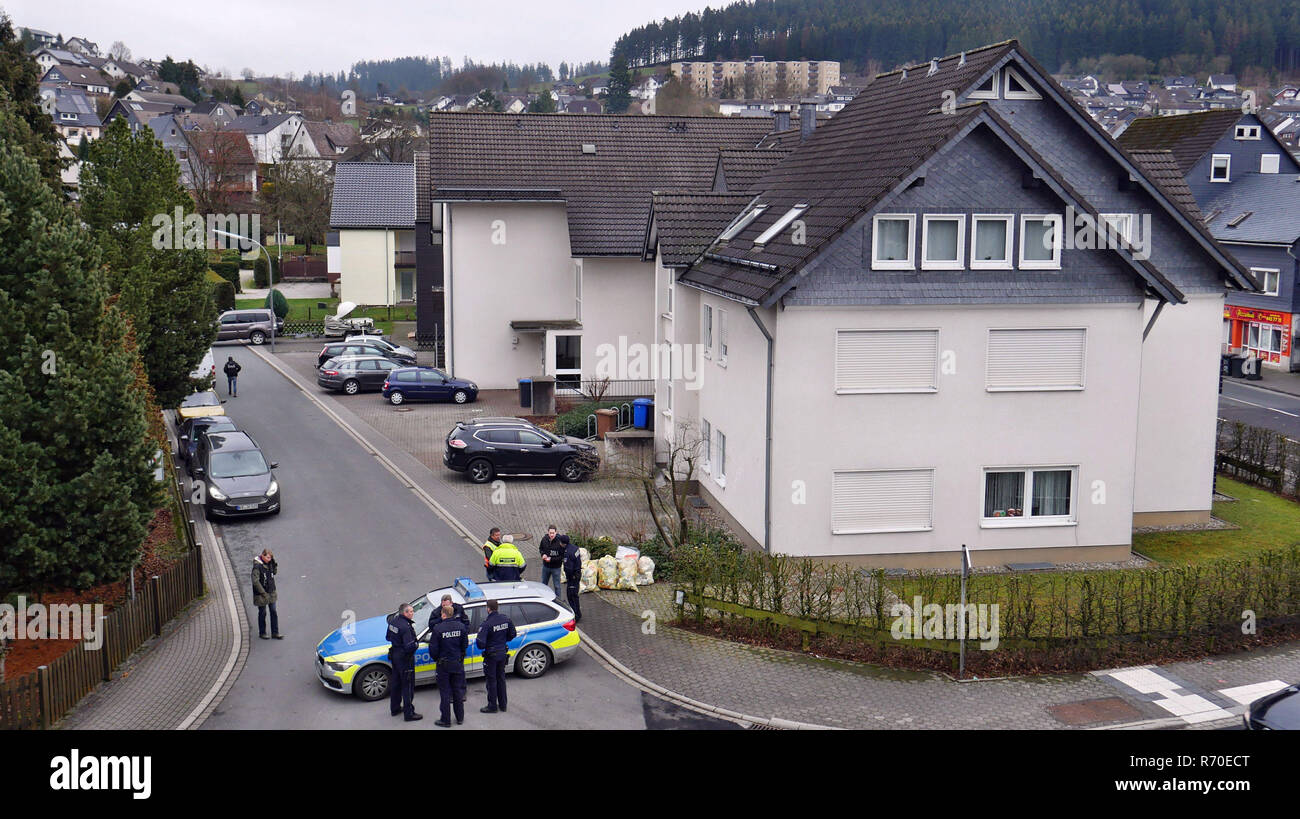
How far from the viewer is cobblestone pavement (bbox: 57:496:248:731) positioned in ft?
48.5

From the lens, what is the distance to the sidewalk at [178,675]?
1482 cm

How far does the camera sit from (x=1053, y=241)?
68.7 feet

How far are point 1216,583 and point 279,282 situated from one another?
65626mm

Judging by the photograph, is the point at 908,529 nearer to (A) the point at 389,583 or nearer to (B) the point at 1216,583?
(B) the point at 1216,583

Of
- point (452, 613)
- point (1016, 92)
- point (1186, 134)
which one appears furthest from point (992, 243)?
point (1186, 134)

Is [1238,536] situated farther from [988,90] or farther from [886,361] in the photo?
[988,90]

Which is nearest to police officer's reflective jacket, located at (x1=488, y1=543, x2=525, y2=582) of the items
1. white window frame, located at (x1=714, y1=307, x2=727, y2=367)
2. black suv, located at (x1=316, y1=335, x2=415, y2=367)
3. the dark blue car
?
white window frame, located at (x1=714, y1=307, x2=727, y2=367)

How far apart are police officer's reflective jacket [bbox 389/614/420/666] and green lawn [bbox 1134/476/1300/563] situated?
1478 centimetres

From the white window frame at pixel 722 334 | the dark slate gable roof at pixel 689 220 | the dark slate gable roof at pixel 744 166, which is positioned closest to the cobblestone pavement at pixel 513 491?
the white window frame at pixel 722 334

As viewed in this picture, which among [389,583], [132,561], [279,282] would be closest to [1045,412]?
[389,583]

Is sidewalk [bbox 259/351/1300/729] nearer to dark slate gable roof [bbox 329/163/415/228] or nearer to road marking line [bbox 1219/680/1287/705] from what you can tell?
road marking line [bbox 1219/680/1287/705]

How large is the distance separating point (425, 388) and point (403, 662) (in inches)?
938

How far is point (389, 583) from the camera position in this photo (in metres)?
20.4
